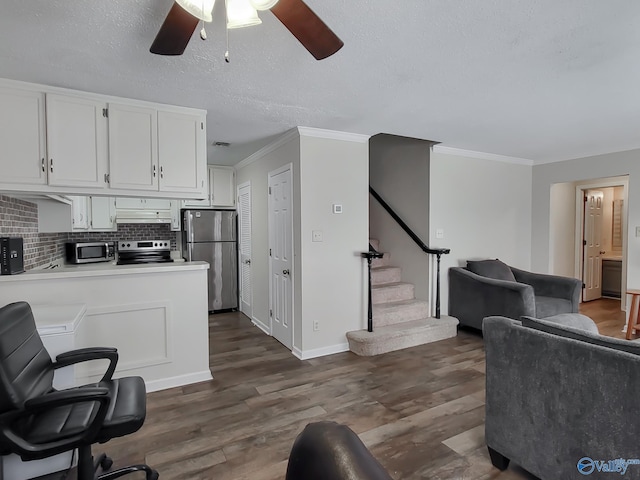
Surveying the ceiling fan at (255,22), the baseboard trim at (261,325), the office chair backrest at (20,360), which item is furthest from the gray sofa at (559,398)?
the baseboard trim at (261,325)

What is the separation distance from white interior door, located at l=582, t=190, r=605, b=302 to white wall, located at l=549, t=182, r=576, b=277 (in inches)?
11.4


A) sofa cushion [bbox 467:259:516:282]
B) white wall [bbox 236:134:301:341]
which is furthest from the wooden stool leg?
white wall [bbox 236:134:301:341]

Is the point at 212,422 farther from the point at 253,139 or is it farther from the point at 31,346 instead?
the point at 253,139

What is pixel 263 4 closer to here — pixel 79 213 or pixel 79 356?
pixel 79 356

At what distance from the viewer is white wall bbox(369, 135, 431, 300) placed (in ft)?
14.2

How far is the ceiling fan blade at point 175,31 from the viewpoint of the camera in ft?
4.44

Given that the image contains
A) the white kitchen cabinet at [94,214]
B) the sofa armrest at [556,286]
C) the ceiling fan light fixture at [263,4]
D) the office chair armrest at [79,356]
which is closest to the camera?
the ceiling fan light fixture at [263,4]

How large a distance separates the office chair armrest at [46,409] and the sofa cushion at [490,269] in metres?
4.11

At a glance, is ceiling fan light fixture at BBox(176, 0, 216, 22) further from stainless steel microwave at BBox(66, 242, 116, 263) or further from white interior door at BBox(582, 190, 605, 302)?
white interior door at BBox(582, 190, 605, 302)

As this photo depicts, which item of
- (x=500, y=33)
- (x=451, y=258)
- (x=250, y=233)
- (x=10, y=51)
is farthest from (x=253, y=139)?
(x=451, y=258)

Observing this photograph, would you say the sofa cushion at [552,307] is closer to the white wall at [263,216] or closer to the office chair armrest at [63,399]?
the white wall at [263,216]

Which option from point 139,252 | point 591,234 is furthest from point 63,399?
point 591,234

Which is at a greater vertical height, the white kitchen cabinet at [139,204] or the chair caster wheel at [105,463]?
the white kitchen cabinet at [139,204]

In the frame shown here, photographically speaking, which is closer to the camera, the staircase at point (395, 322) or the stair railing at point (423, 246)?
the staircase at point (395, 322)
